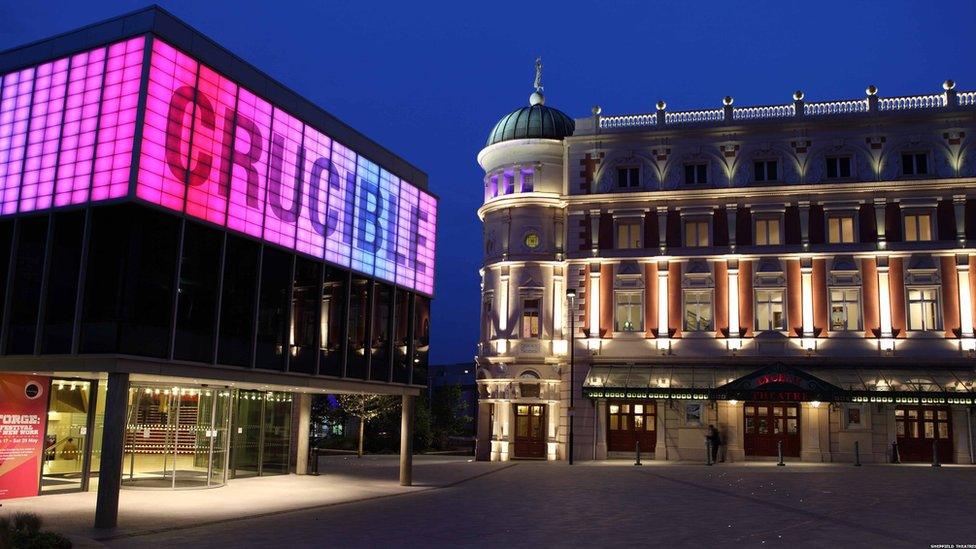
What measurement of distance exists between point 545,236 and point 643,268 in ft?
18.3

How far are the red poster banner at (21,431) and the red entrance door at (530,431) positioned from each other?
27234 mm

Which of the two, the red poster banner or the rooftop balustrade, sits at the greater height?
the rooftop balustrade

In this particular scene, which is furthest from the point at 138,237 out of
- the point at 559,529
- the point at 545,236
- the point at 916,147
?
the point at 916,147

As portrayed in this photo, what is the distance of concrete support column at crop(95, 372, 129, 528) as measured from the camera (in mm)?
17328

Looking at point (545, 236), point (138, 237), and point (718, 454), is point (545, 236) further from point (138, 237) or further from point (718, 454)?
point (138, 237)

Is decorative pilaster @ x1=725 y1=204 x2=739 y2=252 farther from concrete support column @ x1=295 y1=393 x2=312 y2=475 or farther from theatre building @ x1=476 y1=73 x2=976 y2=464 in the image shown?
concrete support column @ x1=295 y1=393 x2=312 y2=475

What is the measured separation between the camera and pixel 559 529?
17.8m

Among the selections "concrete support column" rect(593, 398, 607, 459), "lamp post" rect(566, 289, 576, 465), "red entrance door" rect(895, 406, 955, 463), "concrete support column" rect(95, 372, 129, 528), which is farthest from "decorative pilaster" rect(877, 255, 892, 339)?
"concrete support column" rect(95, 372, 129, 528)

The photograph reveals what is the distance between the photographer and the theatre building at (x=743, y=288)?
4103 centimetres

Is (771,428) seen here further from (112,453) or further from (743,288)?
(112,453)

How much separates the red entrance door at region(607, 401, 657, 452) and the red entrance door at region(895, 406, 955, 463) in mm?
11482

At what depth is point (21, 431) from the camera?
21.5 metres

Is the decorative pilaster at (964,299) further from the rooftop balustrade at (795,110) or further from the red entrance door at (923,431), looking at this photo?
the rooftop balustrade at (795,110)

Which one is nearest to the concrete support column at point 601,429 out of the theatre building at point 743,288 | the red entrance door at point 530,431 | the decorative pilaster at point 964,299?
the theatre building at point 743,288
